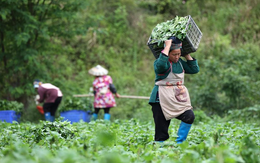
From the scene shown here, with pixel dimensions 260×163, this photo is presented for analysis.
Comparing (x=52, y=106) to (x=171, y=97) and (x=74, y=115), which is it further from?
(x=171, y=97)

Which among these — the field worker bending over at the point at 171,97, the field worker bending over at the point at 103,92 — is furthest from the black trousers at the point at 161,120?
the field worker bending over at the point at 103,92

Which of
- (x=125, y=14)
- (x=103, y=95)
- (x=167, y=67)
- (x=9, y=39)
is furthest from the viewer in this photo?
(x=125, y=14)

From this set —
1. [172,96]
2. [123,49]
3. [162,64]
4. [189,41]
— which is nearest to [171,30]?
[189,41]

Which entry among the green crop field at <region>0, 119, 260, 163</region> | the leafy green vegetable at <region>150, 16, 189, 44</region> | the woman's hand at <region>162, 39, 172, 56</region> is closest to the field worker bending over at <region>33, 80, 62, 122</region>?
the green crop field at <region>0, 119, 260, 163</region>

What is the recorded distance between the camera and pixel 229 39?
1436cm

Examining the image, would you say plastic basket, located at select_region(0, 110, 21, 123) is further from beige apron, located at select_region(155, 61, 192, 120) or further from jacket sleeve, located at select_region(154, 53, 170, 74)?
jacket sleeve, located at select_region(154, 53, 170, 74)

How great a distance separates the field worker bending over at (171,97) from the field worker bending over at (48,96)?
570 cm

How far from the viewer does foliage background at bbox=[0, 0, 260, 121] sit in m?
10.2

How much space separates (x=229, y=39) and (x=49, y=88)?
7.66 metres

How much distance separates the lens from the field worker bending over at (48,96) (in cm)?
998

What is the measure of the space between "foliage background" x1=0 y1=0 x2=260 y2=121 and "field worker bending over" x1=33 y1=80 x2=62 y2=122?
0.44 metres

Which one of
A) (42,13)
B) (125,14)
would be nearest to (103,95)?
(42,13)

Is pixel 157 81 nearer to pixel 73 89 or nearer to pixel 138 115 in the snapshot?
pixel 138 115

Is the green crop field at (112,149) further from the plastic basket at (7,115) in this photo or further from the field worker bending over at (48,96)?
the field worker bending over at (48,96)
